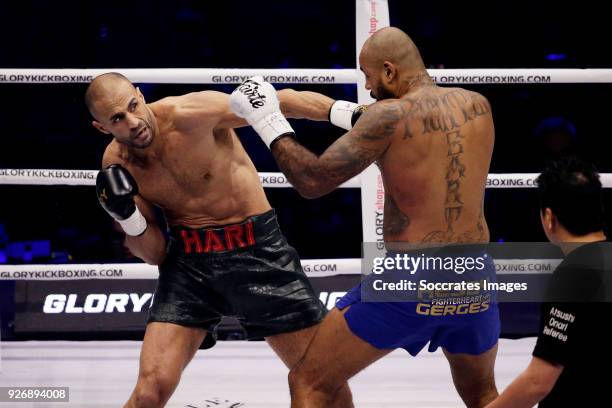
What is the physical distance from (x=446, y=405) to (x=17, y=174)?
204 centimetres

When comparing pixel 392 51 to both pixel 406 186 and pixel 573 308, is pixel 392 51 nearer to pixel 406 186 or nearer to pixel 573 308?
pixel 406 186

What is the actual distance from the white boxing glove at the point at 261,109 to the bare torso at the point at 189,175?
1.19ft

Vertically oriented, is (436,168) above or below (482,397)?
above

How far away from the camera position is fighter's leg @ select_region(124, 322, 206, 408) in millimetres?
2777

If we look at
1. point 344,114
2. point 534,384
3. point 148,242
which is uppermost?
point 344,114

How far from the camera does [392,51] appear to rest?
2.49 m

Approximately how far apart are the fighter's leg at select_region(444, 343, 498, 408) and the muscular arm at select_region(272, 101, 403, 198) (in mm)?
602

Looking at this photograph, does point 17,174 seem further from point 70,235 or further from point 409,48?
point 409,48

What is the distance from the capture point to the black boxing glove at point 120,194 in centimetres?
284

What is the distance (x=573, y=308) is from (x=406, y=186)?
677 mm

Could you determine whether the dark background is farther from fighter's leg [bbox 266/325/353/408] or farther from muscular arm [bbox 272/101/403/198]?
muscular arm [bbox 272/101/403/198]

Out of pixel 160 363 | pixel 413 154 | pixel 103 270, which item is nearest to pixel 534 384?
pixel 413 154

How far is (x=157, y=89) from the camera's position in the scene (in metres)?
5.52

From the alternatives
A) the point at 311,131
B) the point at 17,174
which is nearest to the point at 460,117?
the point at 17,174
